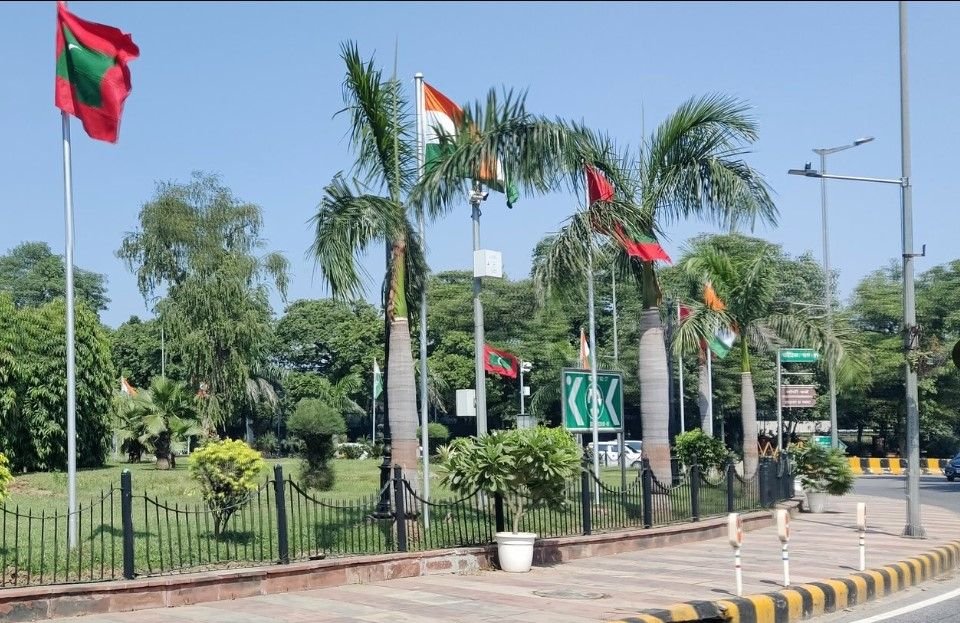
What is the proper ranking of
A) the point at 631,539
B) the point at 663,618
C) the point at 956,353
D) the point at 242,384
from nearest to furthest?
the point at 663,618
the point at 631,539
the point at 956,353
the point at 242,384

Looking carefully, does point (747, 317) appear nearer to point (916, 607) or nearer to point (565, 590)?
point (916, 607)

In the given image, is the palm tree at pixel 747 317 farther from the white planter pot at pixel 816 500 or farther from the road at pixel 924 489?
the road at pixel 924 489

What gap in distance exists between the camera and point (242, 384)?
1620 inches

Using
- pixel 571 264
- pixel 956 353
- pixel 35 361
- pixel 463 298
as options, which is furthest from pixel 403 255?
pixel 463 298

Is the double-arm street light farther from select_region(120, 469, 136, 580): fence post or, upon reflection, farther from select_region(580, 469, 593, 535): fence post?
select_region(120, 469, 136, 580): fence post

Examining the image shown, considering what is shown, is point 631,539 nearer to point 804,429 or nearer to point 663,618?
point 663,618

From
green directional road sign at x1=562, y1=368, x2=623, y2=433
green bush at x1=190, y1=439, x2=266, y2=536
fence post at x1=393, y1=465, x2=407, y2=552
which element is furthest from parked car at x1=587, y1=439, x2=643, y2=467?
fence post at x1=393, y1=465, x2=407, y2=552

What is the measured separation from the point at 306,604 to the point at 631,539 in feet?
22.6

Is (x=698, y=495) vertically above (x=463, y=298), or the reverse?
(x=463, y=298)

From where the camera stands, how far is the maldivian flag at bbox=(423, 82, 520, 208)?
15.6m

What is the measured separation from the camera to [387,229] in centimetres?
1471

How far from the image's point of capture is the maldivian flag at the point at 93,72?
13.3 m

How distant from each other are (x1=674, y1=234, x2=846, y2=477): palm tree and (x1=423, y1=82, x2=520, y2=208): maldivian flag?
861 cm

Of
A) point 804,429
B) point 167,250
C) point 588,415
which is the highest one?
point 167,250
